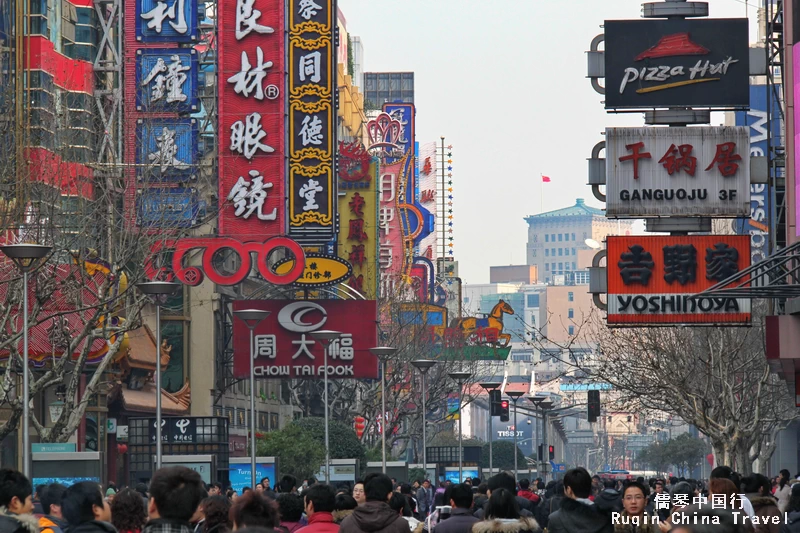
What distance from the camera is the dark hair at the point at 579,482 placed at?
36.0 ft

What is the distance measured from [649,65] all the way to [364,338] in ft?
87.8

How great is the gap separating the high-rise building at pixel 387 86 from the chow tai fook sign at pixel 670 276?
16757 cm

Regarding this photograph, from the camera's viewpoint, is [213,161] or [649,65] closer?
[649,65]

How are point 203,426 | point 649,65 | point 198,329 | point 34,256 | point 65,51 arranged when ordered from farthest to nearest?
point 198,329
point 65,51
point 203,426
point 649,65
point 34,256

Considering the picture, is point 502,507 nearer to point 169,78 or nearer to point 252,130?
point 169,78

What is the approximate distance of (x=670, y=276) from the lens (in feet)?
82.8

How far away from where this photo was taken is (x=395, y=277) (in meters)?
79.1

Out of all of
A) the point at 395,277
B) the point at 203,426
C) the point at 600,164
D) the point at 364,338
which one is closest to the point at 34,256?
the point at 600,164

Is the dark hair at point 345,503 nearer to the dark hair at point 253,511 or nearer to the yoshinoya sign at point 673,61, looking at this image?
the dark hair at point 253,511

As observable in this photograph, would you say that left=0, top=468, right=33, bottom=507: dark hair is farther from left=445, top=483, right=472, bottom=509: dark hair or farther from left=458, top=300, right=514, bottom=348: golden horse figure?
left=458, top=300, right=514, bottom=348: golden horse figure

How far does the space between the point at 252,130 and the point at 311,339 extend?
7663 millimetres

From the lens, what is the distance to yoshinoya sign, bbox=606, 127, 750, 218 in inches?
981

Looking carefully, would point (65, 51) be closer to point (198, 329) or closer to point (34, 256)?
point (198, 329)

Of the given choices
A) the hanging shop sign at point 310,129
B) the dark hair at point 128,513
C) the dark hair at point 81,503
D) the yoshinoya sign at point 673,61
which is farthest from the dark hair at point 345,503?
the hanging shop sign at point 310,129
